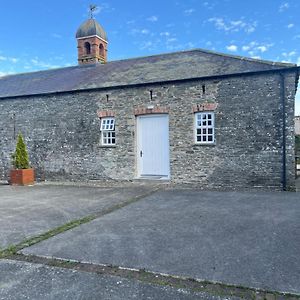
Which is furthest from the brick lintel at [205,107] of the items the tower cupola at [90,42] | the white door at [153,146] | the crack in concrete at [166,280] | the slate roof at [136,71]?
the tower cupola at [90,42]

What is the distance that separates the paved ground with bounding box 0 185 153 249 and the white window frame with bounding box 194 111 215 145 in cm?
273

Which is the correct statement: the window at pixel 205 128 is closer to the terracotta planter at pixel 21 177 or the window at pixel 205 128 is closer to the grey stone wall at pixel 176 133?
the grey stone wall at pixel 176 133

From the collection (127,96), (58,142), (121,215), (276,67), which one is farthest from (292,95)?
(58,142)

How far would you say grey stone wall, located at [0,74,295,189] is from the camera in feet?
33.1

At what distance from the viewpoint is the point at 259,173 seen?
1022 cm

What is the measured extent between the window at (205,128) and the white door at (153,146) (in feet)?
4.08

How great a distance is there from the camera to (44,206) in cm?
775

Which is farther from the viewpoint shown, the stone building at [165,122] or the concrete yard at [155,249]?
the stone building at [165,122]

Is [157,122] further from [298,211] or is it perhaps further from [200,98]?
[298,211]

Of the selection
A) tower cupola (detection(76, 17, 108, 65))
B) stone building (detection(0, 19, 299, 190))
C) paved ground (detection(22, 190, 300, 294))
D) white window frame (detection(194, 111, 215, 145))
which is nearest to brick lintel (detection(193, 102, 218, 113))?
stone building (detection(0, 19, 299, 190))

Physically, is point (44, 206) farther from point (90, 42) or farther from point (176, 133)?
point (90, 42)

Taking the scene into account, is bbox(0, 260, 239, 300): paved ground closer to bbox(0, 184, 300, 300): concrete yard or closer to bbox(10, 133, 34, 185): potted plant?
bbox(0, 184, 300, 300): concrete yard

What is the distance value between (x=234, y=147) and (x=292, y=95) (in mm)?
2559

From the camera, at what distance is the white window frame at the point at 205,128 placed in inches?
431
